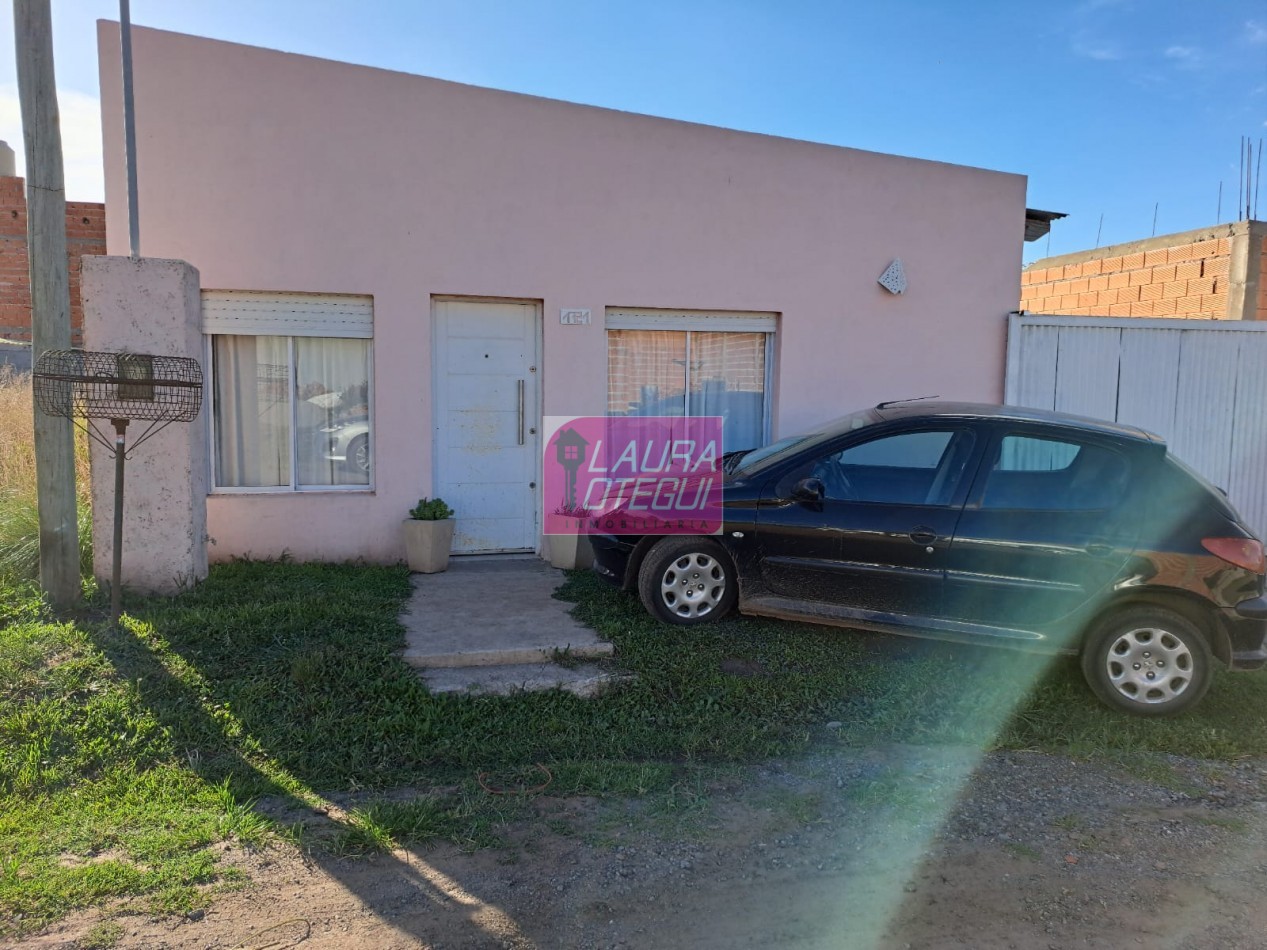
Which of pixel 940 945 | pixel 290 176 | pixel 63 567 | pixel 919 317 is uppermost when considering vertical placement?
pixel 290 176

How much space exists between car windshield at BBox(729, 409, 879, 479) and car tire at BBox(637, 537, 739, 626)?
2.07 ft

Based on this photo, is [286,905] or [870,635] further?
[870,635]

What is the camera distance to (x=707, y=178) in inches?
302

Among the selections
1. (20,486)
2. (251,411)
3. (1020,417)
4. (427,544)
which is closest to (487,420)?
(427,544)

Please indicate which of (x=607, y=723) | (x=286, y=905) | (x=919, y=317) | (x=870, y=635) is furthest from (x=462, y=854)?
(x=919, y=317)

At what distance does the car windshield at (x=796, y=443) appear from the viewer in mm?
5410

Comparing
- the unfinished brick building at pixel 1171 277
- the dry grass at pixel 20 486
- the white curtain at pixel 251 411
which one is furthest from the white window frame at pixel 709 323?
the dry grass at pixel 20 486

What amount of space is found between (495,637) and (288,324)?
12.0 ft

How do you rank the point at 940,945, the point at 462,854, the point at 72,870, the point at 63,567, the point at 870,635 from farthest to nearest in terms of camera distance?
the point at 870,635
the point at 63,567
the point at 462,854
the point at 72,870
the point at 940,945

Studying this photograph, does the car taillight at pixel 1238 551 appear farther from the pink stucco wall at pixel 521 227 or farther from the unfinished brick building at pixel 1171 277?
the unfinished brick building at pixel 1171 277

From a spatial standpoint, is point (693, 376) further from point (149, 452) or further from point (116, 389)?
point (116, 389)

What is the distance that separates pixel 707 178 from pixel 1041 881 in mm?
6450

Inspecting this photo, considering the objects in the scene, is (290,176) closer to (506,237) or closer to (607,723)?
(506,237)

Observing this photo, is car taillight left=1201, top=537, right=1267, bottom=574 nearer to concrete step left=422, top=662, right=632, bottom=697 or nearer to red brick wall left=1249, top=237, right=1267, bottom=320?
concrete step left=422, top=662, right=632, bottom=697
